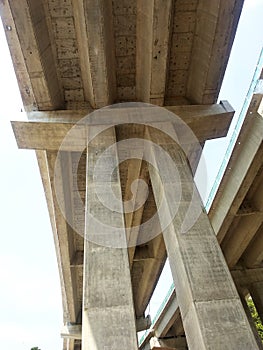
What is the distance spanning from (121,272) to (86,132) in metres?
4.33

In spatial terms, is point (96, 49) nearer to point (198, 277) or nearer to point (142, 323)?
point (198, 277)

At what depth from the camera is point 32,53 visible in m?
7.05

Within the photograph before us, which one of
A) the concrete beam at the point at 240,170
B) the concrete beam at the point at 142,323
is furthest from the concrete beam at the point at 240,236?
the concrete beam at the point at 142,323

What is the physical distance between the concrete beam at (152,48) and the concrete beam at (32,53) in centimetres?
210

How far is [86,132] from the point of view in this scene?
27.2ft

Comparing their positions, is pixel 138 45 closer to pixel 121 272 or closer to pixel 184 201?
pixel 184 201

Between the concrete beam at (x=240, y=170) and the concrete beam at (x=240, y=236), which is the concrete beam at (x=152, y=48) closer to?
the concrete beam at (x=240, y=170)

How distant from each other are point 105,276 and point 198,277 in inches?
55.9

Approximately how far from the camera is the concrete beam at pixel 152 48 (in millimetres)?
6609

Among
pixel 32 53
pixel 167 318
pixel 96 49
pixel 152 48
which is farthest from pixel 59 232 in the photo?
pixel 167 318

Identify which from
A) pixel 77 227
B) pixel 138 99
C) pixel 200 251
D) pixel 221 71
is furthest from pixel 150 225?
pixel 200 251

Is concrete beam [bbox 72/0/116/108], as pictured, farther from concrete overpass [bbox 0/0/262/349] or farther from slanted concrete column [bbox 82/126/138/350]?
slanted concrete column [bbox 82/126/138/350]

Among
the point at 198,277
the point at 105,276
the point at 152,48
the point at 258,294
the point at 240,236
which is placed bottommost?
the point at 198,277

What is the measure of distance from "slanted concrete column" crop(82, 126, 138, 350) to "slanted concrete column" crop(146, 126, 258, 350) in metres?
A: 0.89
